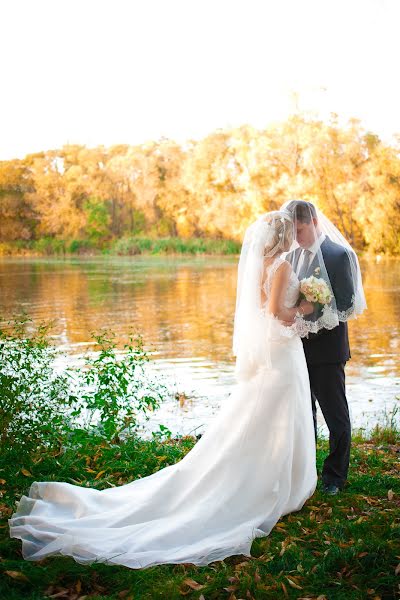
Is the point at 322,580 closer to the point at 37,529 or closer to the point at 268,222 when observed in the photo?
the point at 37,529

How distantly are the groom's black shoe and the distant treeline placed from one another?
31.1m

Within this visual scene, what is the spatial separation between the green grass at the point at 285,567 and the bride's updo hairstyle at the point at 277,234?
1.60 meters

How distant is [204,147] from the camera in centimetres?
5075

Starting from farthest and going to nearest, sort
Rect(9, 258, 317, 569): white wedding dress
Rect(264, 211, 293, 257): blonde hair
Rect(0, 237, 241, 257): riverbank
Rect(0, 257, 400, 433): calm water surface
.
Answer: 1. Rect(0, 237, 241, 257): riverbank
2. Rect(0, 257, 400, 433): calm water surface
3. Rect(264, 211, 293, 257): blonde hair
4. Rect(9, 258, 317, 569): white wedding dress

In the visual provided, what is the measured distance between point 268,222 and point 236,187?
44.2m

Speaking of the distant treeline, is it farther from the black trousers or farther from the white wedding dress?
the white wedding dress

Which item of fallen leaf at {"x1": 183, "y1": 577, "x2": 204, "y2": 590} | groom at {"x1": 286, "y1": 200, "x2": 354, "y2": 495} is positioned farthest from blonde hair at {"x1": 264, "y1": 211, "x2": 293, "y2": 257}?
fallen leaf at {"x1": 183, "y1": 577, "x2": 204, "y2": 590}

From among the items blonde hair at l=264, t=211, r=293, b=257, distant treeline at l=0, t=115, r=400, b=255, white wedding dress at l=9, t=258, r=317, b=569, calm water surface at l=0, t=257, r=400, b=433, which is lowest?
calm water surface at l=0, t=257, r=400, b=433

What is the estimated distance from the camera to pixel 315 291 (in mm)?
4102

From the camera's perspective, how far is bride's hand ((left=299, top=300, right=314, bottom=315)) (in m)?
4.11

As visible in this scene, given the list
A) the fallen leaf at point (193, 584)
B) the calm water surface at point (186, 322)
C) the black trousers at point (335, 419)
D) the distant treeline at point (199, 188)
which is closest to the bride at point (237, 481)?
the fallen leaf at point (193, 584)

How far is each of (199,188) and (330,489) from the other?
47340 mm

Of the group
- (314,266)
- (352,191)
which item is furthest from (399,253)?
(314,266)

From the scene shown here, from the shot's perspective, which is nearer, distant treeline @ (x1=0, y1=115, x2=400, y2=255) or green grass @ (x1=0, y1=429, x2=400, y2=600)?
green grass @ (x1=0, y1=429, x2=400, y2=600)
